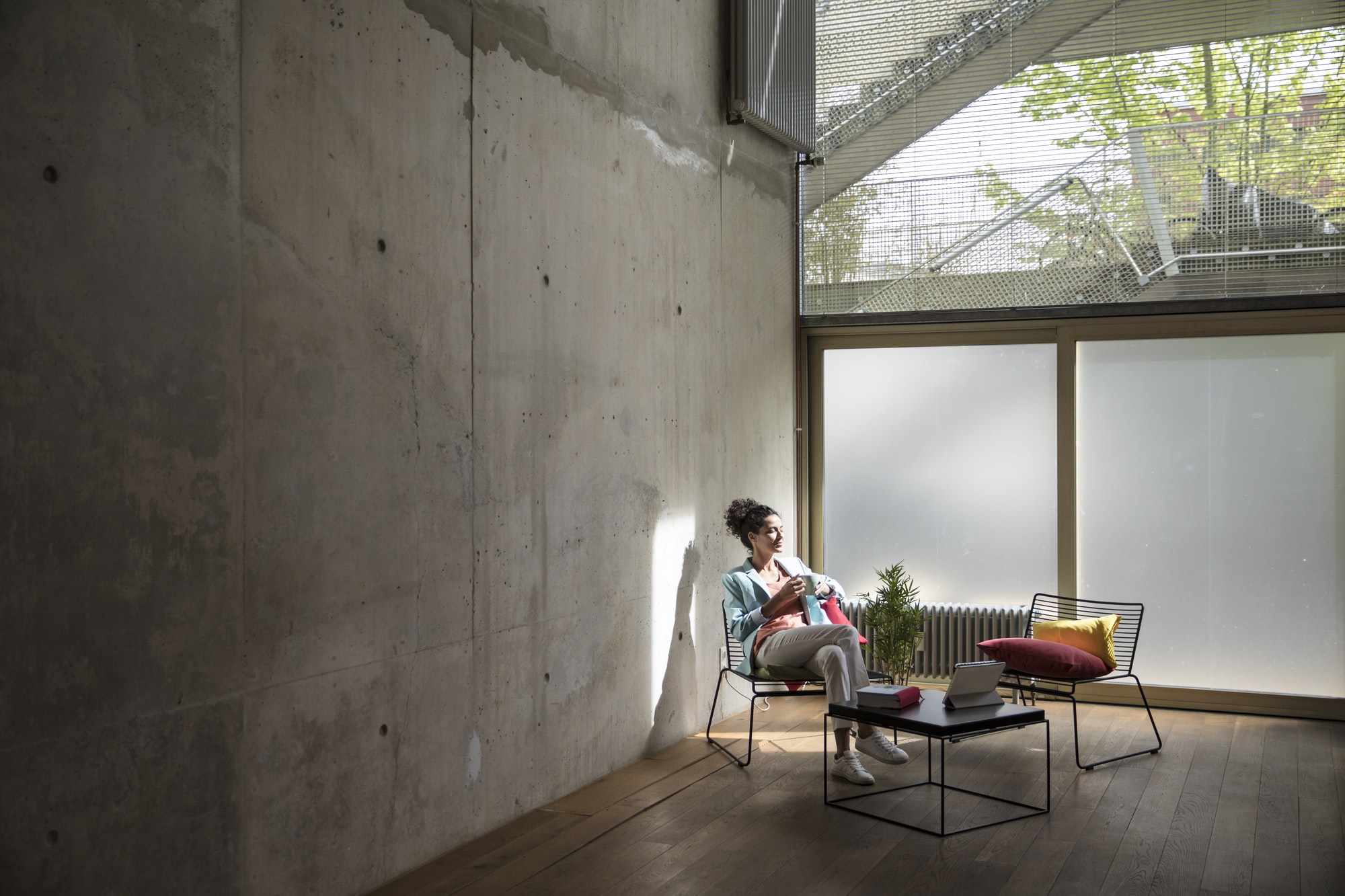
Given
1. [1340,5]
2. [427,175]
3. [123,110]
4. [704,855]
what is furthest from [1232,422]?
[123,110]

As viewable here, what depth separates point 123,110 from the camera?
284cm

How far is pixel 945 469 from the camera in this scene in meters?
7.28

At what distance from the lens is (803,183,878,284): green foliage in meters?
7.45

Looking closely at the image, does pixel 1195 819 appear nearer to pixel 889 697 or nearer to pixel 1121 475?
pixel 889 697

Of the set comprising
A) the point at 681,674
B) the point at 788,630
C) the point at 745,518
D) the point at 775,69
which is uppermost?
the point at 775,69

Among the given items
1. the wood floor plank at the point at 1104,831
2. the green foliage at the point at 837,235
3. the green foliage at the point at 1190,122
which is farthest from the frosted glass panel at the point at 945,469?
the wood floor plank at the point at 1104,831

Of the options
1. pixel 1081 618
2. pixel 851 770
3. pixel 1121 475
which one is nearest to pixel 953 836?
pixel 851 770

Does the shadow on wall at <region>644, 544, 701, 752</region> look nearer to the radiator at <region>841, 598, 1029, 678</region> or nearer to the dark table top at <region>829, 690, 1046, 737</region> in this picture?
the dark table top at <region>829, 690, 1046, 737</region>

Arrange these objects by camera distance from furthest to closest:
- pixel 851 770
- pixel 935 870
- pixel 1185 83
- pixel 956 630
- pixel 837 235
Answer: pixel 837 235, pixel 956 630, pixel 1185 83, pixel 851 770, pixel 935 870

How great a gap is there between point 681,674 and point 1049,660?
6.05 feet

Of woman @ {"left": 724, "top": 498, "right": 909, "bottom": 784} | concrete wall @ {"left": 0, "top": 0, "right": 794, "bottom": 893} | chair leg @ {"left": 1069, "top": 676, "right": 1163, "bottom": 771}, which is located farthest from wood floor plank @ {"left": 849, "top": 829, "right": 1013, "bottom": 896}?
concrete wall @ {"left": 0, "top": 0, "right": 794, "bottom": 893}

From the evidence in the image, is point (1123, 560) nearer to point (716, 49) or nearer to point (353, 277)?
point (716, 49)

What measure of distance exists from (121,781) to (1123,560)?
18.8 ft

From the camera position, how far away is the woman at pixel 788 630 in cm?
511
